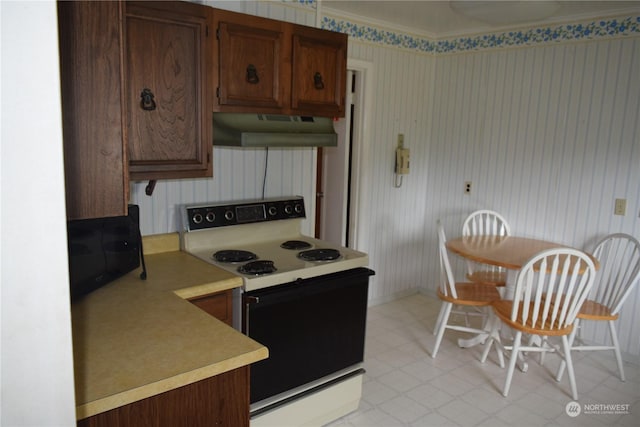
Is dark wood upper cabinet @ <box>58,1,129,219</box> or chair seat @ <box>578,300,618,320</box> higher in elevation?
dark wood upper cabinet @ <box>58,1,129,219</box>

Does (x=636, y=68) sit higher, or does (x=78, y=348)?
(x=636, y=68)

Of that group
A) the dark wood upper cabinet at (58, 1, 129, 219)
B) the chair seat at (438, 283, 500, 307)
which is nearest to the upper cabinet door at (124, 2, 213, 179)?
the dark wood upper cabinet at (58, 1, 129, 219)

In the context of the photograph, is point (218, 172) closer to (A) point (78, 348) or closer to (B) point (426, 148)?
(A) point (78, 348)

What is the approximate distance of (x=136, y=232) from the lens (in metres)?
2.09

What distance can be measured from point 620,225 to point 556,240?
452 millimetres

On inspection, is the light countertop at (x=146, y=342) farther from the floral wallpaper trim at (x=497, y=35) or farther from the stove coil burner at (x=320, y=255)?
the floral wallpaper trim at (x=497, y=35)

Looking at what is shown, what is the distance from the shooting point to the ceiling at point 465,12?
95.0 inches

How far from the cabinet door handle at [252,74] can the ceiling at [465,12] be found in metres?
1.03

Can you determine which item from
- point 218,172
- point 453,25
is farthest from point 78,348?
point 453,25

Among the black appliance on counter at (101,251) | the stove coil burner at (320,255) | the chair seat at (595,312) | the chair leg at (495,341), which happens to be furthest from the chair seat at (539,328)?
the black appliance on counter at (101,251)

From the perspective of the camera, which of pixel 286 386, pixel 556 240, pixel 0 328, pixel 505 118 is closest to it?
pixel 0 328

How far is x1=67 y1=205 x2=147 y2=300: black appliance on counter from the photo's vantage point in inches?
68.1

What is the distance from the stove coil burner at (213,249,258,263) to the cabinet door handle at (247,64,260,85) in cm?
84

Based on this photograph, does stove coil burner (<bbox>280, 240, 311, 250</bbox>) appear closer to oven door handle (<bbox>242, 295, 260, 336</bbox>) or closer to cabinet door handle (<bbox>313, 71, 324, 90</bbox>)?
oven door handle (<bbox>242, 295, 260, 336</bbox>)
